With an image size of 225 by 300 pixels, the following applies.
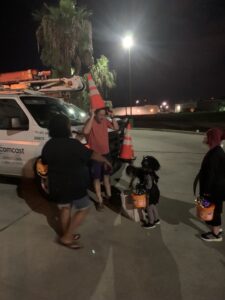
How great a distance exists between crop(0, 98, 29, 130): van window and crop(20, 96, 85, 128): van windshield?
0.58 ft

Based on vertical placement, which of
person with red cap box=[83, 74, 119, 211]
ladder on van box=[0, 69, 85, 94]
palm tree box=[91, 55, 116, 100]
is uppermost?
palm tree box=[91, 55, 116, 100]

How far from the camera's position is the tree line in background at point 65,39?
77.4ft

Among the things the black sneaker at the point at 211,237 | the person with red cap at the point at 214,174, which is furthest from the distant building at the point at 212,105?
the person with red cap at the point at 214,174

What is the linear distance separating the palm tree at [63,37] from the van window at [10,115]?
17.4 meters

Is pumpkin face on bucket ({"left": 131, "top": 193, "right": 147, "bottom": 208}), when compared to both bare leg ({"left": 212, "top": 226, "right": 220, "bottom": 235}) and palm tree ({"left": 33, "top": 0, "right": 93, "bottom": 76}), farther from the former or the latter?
palm tree ({"left": 33, "top": 0, "right": 93, "bottom": 76})

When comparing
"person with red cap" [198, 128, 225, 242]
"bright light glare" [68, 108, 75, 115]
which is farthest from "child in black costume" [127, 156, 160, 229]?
"bright light glare" [68, 108, 75, 115]

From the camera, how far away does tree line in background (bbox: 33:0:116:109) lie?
77.4ft

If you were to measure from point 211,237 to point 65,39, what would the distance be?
22.1 m

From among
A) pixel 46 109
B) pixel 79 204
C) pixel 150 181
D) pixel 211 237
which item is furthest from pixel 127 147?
pixel 79 204

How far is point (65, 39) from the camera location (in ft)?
78.1

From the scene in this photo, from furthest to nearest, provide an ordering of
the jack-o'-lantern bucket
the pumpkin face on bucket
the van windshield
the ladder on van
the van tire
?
the ladder on van
the van windshield
the van tire
the pumpkin face on bucket
the jack-o'-lantern bucket

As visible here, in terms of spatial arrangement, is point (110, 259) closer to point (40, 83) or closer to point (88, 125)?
point (88, 125)

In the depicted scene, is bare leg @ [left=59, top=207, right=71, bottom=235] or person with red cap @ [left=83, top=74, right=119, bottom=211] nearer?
bare leg @ [left=59, top=207, right=71, bottom=235]

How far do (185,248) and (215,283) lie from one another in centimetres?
77
